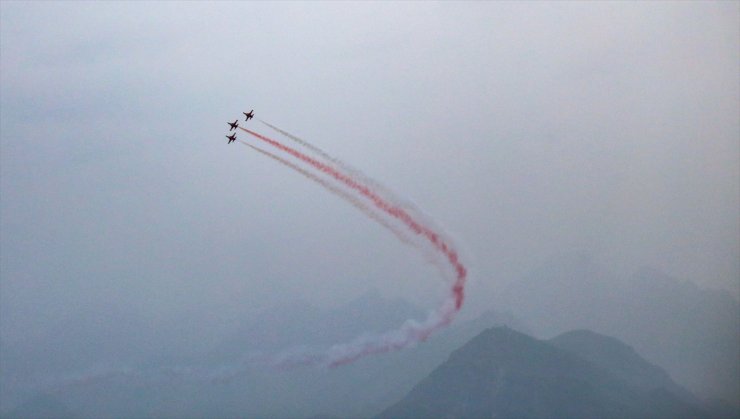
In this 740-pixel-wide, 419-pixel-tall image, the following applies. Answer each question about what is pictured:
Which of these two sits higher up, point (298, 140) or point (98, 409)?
point (298, 140)

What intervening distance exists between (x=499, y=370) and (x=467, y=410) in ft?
10.5

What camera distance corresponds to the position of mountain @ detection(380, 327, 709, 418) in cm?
3434

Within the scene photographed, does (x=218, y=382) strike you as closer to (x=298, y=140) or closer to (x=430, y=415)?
(x=430, y=415)

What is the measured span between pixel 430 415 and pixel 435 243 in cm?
1347

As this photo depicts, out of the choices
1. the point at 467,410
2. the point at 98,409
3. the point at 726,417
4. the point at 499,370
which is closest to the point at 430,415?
the point at 467,410

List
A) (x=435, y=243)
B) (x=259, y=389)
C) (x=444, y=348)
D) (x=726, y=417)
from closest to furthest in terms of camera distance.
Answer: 1. (x=435, y=243)
2. (x=726, y=417)
3. (x=259, y=389)
4. (x=444, y=348)

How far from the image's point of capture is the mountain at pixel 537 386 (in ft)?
113

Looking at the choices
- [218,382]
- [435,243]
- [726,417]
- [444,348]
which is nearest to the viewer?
[435,243]

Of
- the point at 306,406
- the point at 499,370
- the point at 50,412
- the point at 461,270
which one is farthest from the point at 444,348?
the point at 50,412

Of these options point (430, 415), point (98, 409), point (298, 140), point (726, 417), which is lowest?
point (726, 417)

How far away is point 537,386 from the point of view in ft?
120

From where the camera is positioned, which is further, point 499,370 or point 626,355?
point 499,370

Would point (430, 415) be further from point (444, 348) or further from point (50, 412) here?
point (50, 412)

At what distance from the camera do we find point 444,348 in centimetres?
4031
